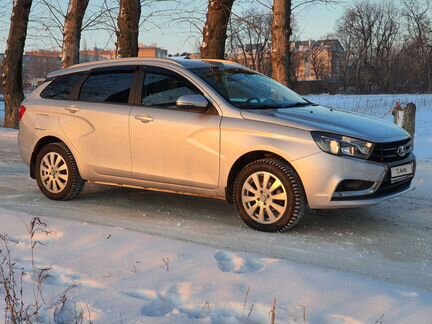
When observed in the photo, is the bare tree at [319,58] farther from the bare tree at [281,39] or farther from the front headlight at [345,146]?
the front headlight at [345,146]

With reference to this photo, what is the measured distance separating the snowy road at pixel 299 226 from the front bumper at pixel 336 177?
376mm

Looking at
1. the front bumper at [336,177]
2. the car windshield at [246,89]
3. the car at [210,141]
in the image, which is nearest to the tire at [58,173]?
the car at [210,141]

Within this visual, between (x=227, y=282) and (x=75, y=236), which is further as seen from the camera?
(x=75, y=236)

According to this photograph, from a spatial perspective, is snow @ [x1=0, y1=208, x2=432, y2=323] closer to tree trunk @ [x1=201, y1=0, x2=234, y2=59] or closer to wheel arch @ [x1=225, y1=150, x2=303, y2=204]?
wheel arch @ [x1=225, y1=150, x2=303, y2=204]

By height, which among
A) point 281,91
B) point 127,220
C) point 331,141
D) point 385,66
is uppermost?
point 385,66

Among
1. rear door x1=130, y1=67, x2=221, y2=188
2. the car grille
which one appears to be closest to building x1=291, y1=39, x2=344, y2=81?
rear door x1=130, y1=67, x2=221, y2=188

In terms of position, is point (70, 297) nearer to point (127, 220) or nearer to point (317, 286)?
point (317, 286)

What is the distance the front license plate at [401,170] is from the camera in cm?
534

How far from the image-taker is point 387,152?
527 cm

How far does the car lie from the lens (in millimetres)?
5180

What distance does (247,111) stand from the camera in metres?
5.54

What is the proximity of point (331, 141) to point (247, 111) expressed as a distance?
903 millimetres

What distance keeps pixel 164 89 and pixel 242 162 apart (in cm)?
127

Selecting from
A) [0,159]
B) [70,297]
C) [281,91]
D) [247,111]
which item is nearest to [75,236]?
[70,297]
